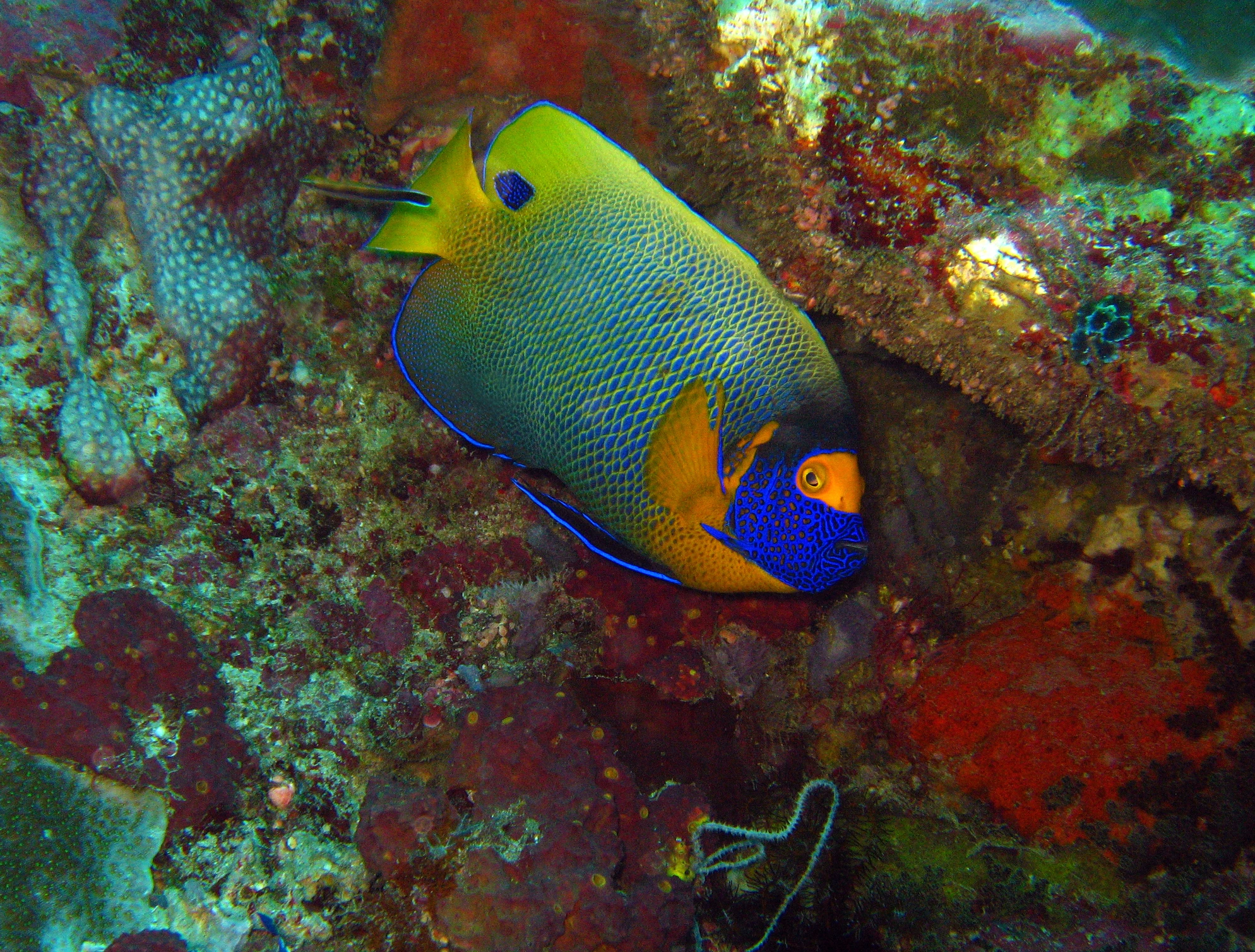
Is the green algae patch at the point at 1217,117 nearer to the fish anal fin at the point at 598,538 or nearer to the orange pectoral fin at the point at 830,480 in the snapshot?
the orange pectoral fin at the point at 830,480

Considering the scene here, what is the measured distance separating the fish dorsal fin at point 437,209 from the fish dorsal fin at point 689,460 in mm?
1058

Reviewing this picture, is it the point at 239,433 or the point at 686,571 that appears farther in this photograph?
the point at 239,433

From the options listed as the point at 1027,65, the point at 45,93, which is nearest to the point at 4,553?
the point at 45,93

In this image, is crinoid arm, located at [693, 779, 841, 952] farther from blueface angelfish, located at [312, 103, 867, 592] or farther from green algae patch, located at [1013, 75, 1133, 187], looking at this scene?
green algae patch, located at [1013, 75, 1133, 187]

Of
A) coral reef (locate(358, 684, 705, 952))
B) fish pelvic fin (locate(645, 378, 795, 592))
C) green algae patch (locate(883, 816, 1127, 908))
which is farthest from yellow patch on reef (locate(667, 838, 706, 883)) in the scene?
fish pelvic fin (locate(645, 378, 795, 592))

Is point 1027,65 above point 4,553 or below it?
above

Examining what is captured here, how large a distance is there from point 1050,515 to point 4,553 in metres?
4.30

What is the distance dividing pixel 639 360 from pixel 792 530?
76 cm

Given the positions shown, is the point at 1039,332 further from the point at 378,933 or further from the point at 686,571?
the point at 378,933

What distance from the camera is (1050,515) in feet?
7.88

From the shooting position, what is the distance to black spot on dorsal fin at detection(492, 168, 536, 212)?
2072mm

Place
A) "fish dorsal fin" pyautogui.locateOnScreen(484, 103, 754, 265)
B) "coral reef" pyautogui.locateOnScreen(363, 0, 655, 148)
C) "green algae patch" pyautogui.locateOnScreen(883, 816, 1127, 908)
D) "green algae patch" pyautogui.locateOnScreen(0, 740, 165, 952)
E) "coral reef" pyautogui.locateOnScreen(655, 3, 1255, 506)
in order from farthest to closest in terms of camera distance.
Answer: "coral reef" pyautogui.locateOnScreen(363, 0, 655, 148)
"green algae patch" pyautogui.locateOnScreen(883, 816, 1127, 908)
"green algae patch" pyautogui.locateOnScreen(0, 740, 165, 952)
"fish dorsal fin" pyautogui.locateOnScreen(484, 103, 754, 265)
"coral reef" pyautogui.locateOnScreen(655, 3, 1255, 506)

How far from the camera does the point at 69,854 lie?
2266 millimetres

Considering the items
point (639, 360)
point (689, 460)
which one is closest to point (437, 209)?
point (639, 360)
